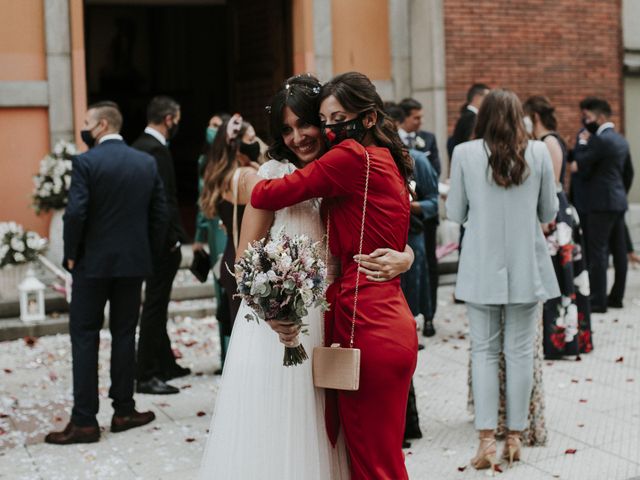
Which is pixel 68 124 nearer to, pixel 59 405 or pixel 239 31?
pixel 239 31

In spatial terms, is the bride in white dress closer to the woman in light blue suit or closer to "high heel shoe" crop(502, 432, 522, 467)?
the woman in light blue suit

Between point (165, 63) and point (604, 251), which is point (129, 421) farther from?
point (165, 63)

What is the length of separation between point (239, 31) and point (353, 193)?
36.7ft

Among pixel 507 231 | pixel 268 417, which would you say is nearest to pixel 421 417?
pixel 507 231

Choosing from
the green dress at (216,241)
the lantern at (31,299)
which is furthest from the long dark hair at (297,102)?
the lantern at (31,299)

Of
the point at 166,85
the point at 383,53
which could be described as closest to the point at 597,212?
the point at 383,53

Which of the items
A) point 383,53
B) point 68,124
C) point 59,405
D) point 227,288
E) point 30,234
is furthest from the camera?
point 383,53

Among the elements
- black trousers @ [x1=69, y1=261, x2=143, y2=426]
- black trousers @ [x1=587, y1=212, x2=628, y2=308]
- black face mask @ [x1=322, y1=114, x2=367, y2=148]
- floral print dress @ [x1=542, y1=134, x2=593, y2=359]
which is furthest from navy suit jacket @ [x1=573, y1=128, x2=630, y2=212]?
black face mask @ [x1=322, y1=114, x2=367, y2=148]

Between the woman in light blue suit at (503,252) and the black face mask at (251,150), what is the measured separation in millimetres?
1478

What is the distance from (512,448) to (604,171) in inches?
224

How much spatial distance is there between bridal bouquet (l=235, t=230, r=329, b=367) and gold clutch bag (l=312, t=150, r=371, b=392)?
0.85 feet

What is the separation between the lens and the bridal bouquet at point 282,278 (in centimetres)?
370

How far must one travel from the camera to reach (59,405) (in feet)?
25.3

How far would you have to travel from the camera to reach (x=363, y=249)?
4.09 metres
